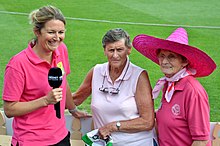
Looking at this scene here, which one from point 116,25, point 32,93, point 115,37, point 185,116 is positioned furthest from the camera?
point 116,25

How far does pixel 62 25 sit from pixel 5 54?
6.79 meters

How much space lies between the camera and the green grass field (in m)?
8.94

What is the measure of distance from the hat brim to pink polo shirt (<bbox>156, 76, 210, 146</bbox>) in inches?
5.5

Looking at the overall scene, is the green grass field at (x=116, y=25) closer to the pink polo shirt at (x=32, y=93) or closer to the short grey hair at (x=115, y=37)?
the short grey hair at (x=115, y=37)

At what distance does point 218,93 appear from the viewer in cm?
762

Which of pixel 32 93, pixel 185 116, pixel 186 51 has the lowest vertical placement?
pixel 185 116

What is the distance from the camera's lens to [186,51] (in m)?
3.59

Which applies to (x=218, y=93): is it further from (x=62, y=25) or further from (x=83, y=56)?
(x=62, y=25)

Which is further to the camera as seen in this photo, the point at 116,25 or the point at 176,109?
the point at 116,25

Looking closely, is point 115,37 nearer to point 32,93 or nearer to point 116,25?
point 32,93

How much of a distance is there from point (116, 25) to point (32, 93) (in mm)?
10780

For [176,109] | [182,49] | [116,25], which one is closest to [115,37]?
[182,49]

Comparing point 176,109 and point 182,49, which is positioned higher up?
point 182,49

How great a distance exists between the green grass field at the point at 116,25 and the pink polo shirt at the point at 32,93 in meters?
3.09
